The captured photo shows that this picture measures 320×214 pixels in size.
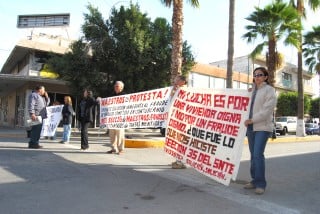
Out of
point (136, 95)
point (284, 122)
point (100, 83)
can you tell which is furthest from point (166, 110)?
point (284, 122)

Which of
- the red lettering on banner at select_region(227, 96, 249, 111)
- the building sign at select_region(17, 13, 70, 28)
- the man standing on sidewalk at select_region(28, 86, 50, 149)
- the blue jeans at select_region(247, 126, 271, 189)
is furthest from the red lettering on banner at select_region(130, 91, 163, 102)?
the building sign at select_region(17, 13, 70, 28)

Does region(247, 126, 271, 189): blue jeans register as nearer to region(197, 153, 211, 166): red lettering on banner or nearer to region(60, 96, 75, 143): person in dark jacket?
region(197, 153, 211, 166): red lettering on banner

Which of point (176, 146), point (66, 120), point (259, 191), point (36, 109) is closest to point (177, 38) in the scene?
point (66, 120)

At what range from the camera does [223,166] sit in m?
6.56

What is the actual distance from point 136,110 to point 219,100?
330cm

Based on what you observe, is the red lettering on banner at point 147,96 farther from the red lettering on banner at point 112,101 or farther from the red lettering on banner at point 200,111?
the red lettering on banner at point 200,111

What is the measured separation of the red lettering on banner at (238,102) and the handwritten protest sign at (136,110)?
78.6 inches

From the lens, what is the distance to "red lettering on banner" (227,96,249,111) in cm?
662

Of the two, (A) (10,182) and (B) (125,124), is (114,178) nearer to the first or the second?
(A) (10,182)

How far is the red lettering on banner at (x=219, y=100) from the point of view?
7027 mm

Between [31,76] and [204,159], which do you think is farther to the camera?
[31,76]

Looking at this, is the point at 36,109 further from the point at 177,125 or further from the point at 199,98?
the point at 199,98

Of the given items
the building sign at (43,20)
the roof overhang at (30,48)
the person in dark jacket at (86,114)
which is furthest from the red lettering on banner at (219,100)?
the building sign at (43,20)

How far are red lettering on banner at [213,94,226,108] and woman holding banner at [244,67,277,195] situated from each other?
2.02 feet
